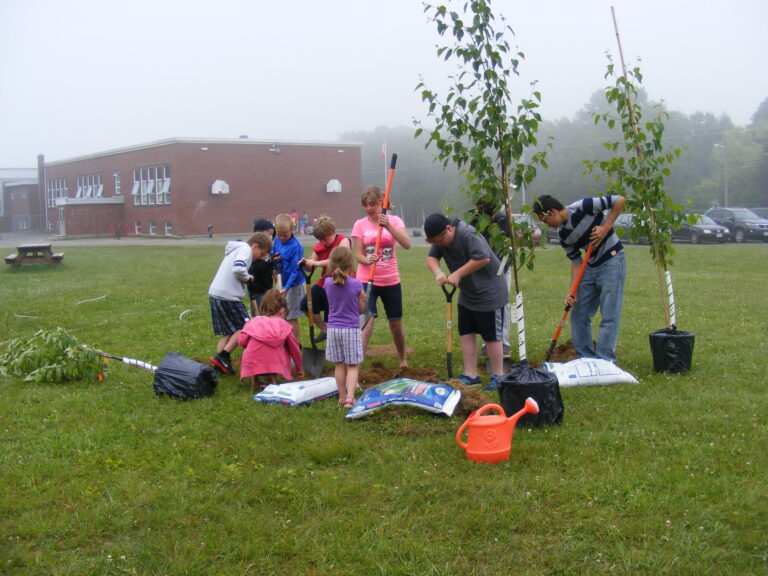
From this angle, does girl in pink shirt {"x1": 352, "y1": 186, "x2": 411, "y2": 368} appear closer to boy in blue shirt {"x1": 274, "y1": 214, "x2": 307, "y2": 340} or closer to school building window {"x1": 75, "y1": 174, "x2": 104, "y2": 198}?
boy in blue shirt {"x1": 274, "y1": 214, "x2": 307, "y2": 340}

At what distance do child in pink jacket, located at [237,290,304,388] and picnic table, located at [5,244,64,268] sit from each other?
61.8 ft

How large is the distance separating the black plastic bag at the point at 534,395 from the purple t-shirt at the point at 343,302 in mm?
1535

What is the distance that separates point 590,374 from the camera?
665 centimetres

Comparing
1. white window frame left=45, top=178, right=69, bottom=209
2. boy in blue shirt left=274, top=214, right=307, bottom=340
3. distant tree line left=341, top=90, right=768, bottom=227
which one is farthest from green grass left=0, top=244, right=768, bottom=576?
white window frame left=45, top=178, right=69, bottom=209

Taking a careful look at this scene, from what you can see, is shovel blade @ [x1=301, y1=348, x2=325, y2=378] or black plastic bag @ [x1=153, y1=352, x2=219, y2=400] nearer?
black plastic bag @ [x1=153, y1=352, x2=219, y2=400]

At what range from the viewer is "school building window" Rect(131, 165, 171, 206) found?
2142 inches

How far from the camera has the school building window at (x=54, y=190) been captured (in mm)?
73625

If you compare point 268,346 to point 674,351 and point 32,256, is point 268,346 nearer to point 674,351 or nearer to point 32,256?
point 674,351

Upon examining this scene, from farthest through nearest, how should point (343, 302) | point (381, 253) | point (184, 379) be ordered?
point (381, 253)
point (184, 379)
point (343, 302)

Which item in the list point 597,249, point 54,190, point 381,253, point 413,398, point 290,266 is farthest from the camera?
point 54,190

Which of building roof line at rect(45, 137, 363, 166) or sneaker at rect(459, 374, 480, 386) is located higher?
building roof line at rect(45, 137, 363, 166)

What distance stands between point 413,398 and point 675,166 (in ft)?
204

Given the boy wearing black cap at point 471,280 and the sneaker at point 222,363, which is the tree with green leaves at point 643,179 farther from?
the sneaker at point 222,363

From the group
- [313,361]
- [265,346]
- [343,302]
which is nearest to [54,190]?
[313,361]
